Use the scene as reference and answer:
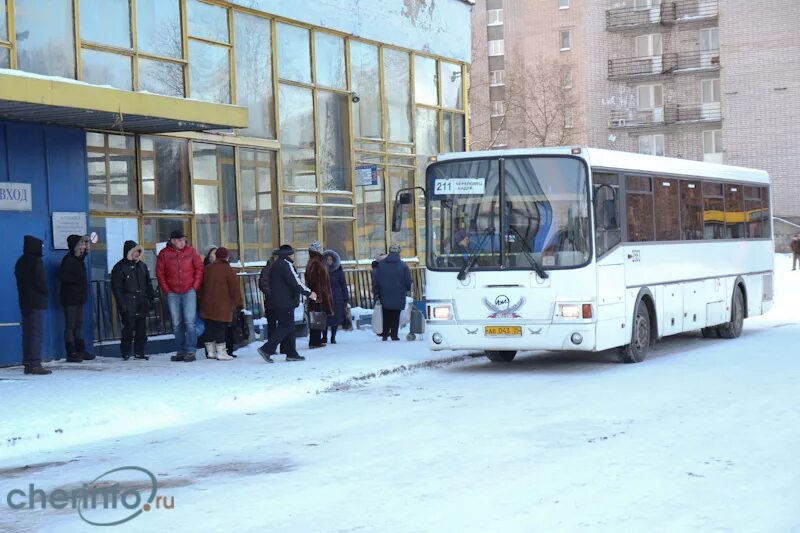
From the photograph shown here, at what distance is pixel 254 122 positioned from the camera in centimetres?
2228

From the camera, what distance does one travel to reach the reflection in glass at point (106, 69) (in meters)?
18.5

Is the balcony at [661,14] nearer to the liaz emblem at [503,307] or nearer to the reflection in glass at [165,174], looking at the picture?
the reflection in glass at [165,174]

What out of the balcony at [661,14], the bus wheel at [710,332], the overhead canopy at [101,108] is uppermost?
the balcony at [661,14]

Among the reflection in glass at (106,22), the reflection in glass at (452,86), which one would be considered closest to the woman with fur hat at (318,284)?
the reflection in glass at (106,22)

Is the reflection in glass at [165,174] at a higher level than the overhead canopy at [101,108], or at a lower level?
lower

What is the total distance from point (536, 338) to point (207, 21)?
8.58 meters

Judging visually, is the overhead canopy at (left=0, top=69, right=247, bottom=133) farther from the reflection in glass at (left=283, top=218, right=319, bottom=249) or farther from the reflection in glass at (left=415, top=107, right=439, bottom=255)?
the reflection in glass at (left=415, top=107, right=439, bottom=255)

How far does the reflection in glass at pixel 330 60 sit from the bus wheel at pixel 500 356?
783cm

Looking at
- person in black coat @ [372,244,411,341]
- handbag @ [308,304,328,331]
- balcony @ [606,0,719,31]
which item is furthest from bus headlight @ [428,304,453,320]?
balcony @ [606,0,719,31]

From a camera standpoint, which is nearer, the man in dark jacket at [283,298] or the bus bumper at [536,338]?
the bus bumper at [536,338]

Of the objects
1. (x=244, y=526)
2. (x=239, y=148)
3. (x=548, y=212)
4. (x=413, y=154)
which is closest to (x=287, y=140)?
(x=239, y=148)

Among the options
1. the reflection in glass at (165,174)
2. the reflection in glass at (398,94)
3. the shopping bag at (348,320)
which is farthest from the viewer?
the reflection in glass at (398,94)

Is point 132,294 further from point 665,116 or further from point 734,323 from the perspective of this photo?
point 665,116

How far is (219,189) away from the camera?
21.3 m
